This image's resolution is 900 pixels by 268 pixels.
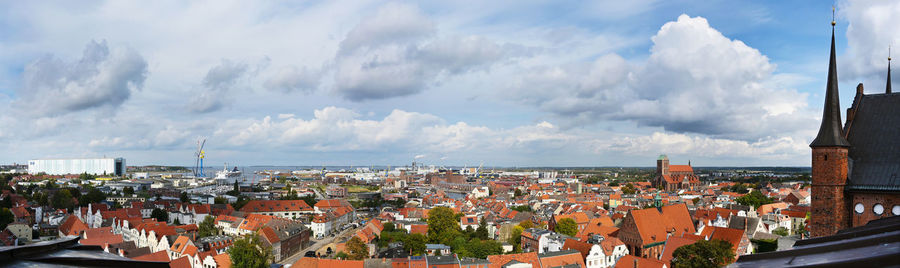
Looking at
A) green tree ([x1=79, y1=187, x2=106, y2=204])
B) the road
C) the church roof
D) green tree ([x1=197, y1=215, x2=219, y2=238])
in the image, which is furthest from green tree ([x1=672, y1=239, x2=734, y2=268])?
green tree ([x1=79, y1=187, x2=106, y2=204])

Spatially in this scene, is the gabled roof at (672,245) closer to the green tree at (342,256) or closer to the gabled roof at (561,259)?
the gabled roof at (561,259)

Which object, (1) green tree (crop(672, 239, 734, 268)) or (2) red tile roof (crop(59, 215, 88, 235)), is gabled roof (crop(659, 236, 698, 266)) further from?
(2) red tile roof (crop(59, 215, 88, 235))

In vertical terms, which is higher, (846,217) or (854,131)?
(854,131)

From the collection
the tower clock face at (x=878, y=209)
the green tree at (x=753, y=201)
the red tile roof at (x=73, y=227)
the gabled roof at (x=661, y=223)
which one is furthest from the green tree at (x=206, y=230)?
the green tree at (x=753, y=201)

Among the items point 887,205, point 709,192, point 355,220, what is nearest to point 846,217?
point 887,205

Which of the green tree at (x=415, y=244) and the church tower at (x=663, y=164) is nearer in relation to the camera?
the green tree at (x=415, y=244)

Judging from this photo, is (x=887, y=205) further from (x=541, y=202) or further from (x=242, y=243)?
(x=541, y=202)
